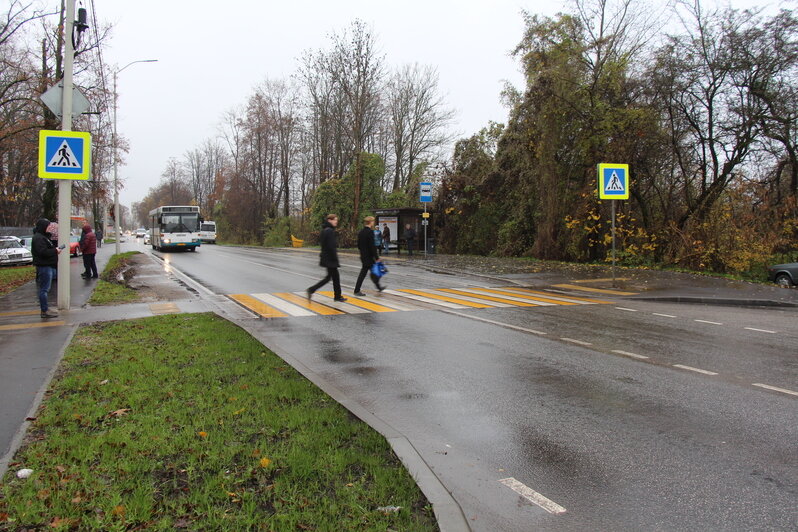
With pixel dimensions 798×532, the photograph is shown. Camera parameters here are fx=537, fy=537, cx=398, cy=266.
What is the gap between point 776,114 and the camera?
1847 cm

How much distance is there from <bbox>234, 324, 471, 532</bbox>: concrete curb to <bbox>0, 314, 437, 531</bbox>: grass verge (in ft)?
0.23

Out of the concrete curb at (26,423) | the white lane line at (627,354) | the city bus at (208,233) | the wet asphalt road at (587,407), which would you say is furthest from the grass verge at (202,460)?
the city bus at (208,233)

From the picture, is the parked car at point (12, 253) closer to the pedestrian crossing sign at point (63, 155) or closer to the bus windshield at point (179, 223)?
the bus windshield at point (179, 223)

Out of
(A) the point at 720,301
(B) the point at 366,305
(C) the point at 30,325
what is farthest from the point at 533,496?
(A) the point at 720,301

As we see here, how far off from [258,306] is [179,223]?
28.6 meters

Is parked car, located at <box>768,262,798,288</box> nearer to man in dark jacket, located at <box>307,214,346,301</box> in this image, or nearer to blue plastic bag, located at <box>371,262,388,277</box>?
blue plastic bag, located at <box>371,262,388,277</box>

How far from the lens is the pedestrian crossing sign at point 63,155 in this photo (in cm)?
1034

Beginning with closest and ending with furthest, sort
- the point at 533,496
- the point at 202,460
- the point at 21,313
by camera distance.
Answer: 1. the point at 533,496
2. the point at 202,460
3. the point at 21,313

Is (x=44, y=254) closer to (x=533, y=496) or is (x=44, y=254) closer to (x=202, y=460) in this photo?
(x=202, y=460)

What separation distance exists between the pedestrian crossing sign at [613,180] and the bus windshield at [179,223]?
1193 inches

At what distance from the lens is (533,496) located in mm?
3471

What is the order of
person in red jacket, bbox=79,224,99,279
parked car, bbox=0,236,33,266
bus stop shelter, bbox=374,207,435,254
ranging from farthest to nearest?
bus stop shelter, bbox=374,207,435,254 → parked car, bbox=0,236,33,266 → person in red jacket, bbox=79,224,99,279

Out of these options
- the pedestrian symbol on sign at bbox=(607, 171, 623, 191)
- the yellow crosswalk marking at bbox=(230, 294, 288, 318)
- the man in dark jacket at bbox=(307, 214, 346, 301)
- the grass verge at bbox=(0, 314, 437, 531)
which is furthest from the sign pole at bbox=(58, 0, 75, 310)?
the pedestrian symbol on sign at bbox=(607, 171, 623, 191)

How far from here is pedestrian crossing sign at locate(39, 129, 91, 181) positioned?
10.3 meters
